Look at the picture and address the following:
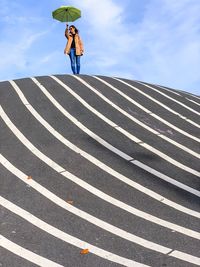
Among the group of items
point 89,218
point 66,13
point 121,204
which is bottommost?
point 89,218

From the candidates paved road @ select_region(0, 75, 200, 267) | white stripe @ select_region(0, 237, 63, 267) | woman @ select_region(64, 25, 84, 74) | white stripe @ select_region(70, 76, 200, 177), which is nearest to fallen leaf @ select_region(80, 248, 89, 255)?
paved road @ select_region(0, 75, 200, 267)

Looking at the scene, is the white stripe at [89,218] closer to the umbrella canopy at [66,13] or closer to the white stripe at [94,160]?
the white stripe at [94,160]

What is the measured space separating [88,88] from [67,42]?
302 centimetres

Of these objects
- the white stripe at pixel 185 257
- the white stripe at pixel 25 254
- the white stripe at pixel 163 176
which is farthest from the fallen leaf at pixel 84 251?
the white stripe at pixel 163 176

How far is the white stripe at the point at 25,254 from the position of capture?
550 centimetres

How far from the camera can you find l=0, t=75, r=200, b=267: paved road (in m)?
5.84

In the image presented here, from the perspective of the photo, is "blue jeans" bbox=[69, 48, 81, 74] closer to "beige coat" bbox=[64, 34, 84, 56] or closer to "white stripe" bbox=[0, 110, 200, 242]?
"beige coat" bbox=[64, 34, 84, 56]

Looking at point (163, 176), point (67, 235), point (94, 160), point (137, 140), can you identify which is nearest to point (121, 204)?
point (67, 235)

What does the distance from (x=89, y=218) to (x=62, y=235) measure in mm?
627

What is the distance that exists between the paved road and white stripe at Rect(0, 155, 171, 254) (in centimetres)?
2

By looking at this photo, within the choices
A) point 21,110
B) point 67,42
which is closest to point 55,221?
point 21,110

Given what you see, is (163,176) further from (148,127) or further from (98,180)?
(148,127)

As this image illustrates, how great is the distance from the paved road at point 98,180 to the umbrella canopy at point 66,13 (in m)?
4.29

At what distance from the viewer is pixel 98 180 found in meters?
7.98
